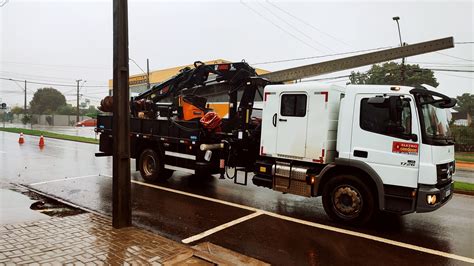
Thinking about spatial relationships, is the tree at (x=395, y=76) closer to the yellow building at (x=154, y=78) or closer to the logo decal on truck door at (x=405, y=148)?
the yellow building at (x=154, y=78)

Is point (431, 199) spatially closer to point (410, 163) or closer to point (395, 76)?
point (410, 163)

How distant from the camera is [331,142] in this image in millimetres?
6805

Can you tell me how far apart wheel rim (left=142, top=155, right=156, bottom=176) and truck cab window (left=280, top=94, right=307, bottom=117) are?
14.7 feet

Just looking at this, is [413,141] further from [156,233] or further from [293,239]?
[156,233]

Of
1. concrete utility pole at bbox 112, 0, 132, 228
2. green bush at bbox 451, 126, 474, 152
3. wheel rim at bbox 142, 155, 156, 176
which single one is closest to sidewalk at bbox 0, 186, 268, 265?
concrete utility pole at bbox 112, 0, 132, 228

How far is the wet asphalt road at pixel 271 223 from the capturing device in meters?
5.04

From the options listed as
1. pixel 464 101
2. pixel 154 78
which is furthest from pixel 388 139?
pixel 464 101

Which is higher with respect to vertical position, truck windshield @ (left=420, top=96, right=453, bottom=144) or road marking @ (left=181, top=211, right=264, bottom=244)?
truck windshield @ (left=420, top=96, right=453, bottom=144)

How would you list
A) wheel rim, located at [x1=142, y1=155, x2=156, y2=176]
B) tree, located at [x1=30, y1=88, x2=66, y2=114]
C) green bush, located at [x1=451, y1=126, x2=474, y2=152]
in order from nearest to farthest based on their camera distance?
wheel rim, located at [x1=142, y1=155, x2=156, y2=176] → green bush, located at [x1=451, y1=126, x2=474, y2=152] → tree, located at [x1=30, y1=88, x2=66, y2=114]

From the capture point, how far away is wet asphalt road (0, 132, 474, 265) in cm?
504

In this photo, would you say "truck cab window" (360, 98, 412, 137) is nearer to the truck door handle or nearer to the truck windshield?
the truck windshield

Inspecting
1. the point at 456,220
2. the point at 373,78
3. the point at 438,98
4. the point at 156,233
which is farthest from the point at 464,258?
the point at 373,78

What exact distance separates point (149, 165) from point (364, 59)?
743 centimetres

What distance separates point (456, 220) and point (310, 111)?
375 centimetres
